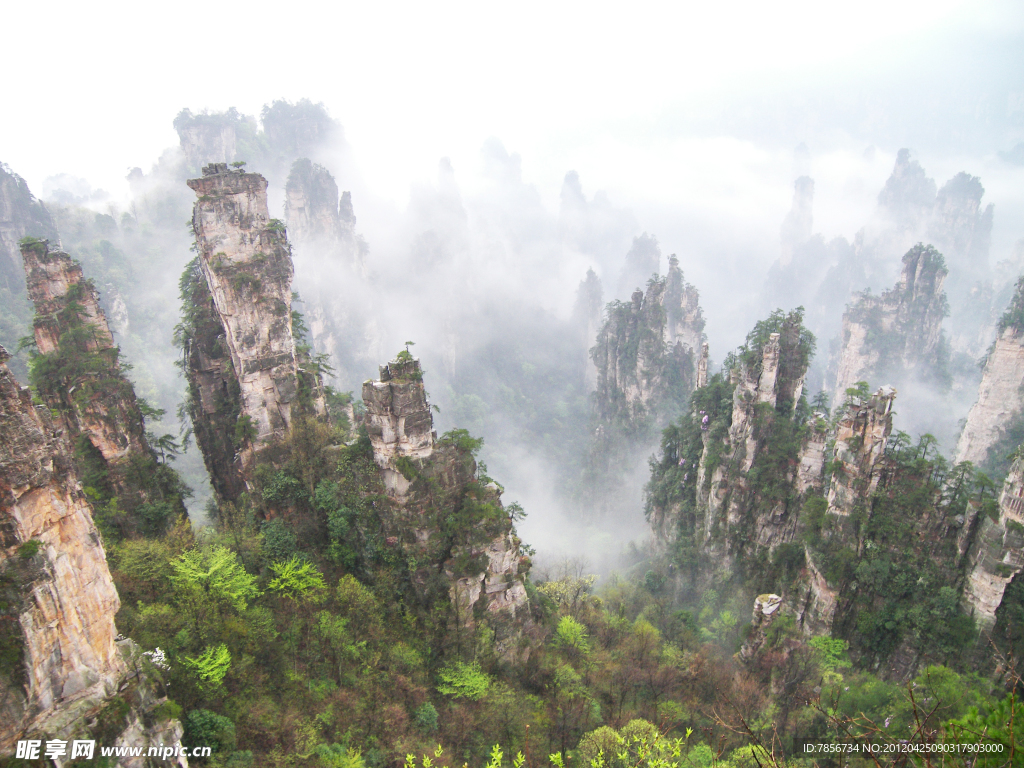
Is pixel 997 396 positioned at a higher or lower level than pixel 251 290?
lower

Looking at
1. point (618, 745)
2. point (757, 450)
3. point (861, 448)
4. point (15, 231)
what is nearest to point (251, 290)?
point (618, 745)

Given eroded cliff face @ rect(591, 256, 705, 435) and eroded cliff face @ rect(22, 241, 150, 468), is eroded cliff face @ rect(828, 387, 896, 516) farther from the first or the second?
eroded cliff face @ rect(591, 256, 705, 435)

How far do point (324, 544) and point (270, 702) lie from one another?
7.64 meters

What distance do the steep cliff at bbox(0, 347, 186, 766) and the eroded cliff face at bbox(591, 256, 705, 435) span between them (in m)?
59.8

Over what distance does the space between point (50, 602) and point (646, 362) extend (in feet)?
A: 201

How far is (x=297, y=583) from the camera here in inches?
812

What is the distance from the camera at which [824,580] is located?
1082 inches

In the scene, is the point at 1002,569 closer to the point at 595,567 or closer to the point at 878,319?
the point at 595,567

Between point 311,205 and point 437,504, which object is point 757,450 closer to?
point 437,504

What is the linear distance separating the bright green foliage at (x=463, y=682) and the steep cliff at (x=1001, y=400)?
3857 centimetres

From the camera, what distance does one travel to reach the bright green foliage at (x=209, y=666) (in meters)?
15.4

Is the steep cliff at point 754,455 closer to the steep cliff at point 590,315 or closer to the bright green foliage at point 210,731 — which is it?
the bright green foliage at point 210,731

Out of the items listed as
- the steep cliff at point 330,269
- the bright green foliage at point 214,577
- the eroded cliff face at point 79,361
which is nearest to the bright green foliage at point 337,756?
the bright green foliage at point 214,577

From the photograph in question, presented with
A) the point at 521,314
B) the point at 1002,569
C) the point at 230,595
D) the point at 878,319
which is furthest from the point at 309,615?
the point at 521,314
